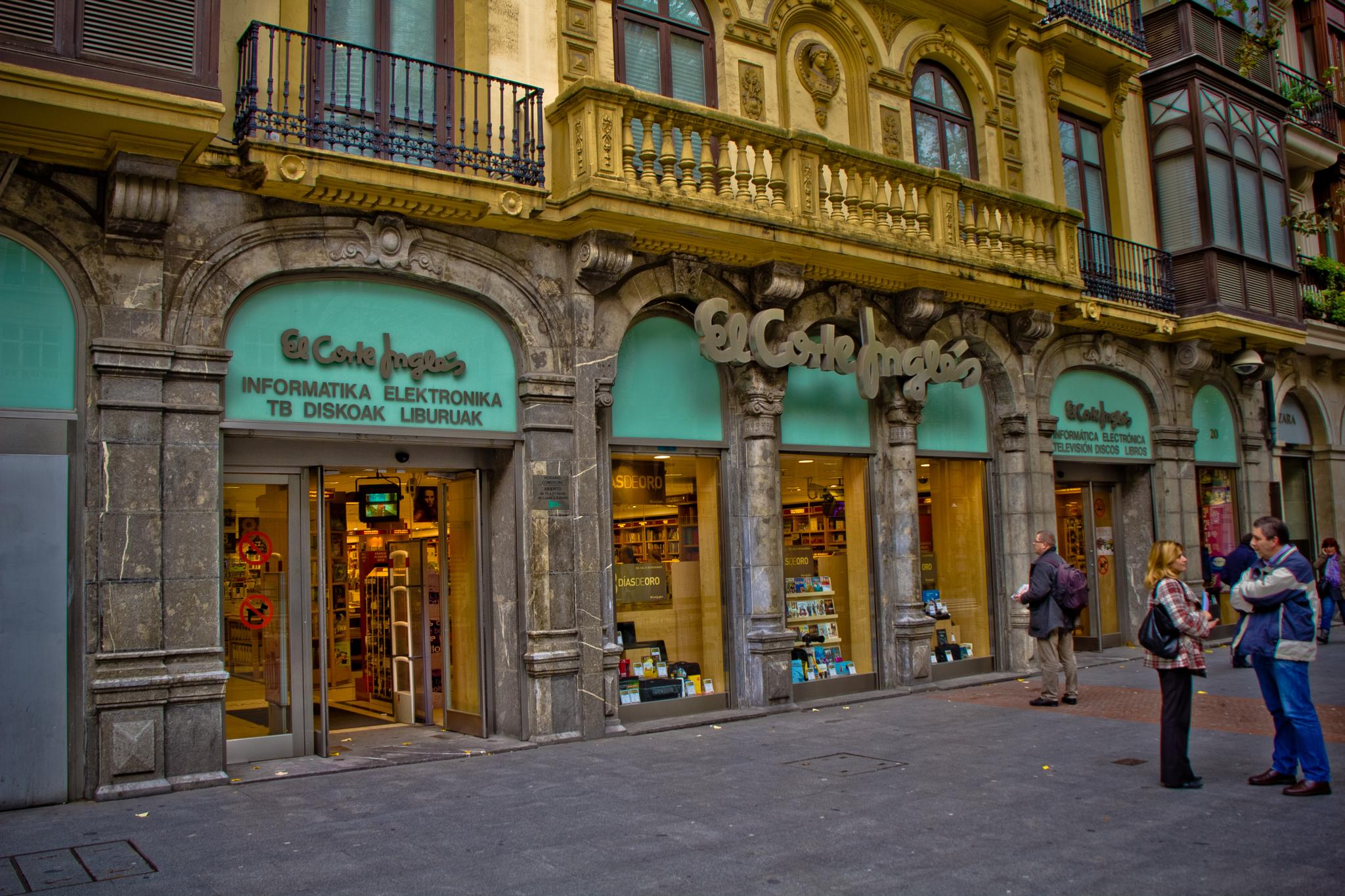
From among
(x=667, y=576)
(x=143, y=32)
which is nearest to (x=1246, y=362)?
(x=667, y=576)

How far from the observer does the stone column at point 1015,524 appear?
51.1 feet

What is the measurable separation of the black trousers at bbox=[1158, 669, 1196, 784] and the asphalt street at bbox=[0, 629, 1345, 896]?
0.21 m

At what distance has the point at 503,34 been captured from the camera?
11.4 m

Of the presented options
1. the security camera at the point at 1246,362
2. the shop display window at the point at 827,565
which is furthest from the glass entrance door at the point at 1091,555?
the shop display window at the point at 827,565

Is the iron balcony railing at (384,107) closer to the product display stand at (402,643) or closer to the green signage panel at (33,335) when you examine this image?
the green signage panel at (33,335)

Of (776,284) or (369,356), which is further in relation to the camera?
(776,284)

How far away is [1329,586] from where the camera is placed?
17.8 metres

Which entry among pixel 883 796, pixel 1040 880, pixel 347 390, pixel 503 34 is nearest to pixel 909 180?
pixel 503 34

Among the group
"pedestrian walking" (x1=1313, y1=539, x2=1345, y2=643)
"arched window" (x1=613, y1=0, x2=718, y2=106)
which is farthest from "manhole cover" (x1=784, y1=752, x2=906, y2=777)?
"pedestrian walking" (x1=1313, y1=539, x2=1345, y2=643)

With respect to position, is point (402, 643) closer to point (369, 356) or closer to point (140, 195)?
point (369, 356)

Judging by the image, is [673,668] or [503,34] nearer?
[503,34]

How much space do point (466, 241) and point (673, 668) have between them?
511cm

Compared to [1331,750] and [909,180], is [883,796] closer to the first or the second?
[1331,750]

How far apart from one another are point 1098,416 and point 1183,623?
34.3 ft
